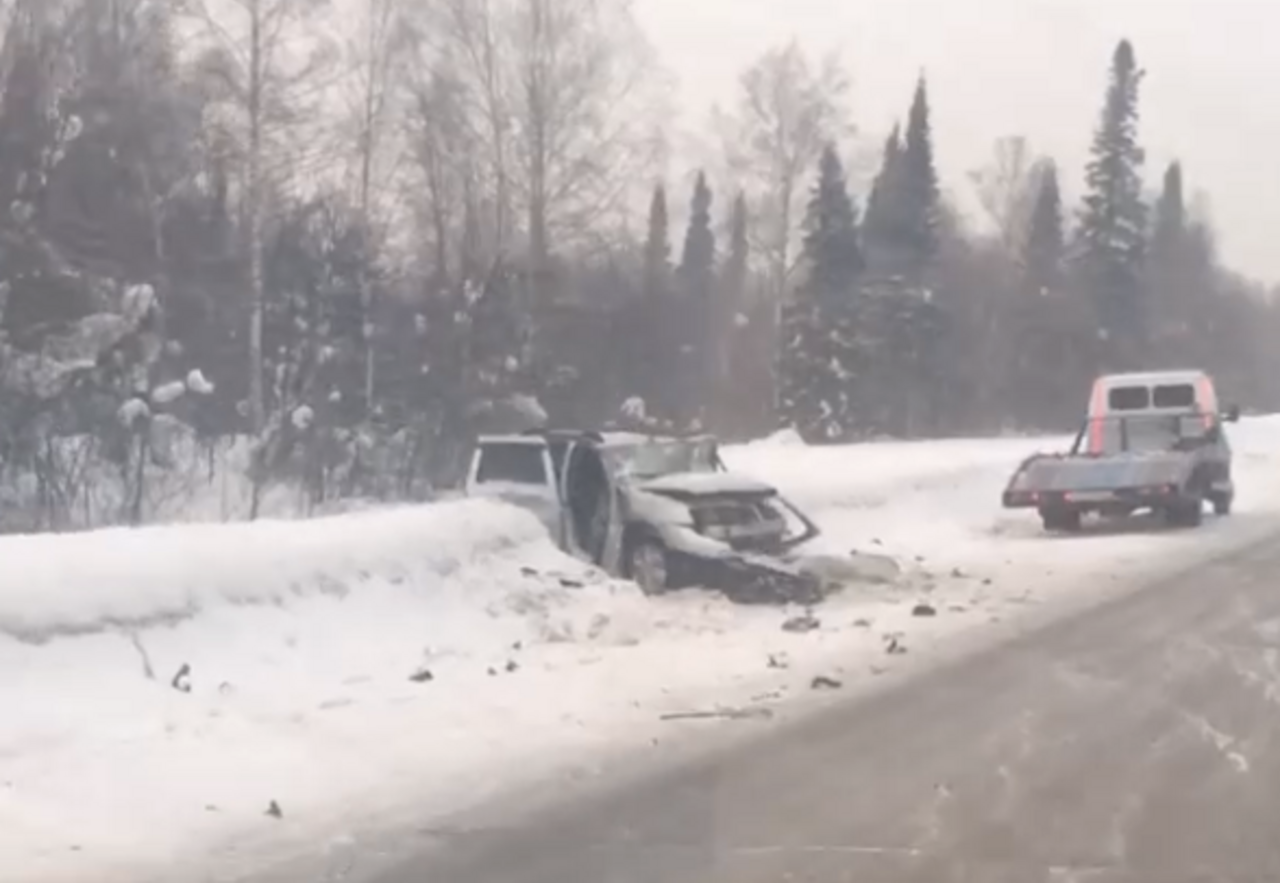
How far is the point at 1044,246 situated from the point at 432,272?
48392 mm

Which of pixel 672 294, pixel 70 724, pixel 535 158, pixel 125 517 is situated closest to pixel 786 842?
pixel 70 724

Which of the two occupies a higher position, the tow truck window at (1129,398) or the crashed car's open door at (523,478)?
the tow truck window at (1129,398)

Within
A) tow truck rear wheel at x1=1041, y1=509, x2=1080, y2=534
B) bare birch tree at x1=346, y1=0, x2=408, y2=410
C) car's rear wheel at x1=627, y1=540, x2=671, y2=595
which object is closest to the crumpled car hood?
car's rear wheel at x1=627, y1=540, x2=671, y2=595

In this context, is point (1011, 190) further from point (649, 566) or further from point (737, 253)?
point (649, 566)

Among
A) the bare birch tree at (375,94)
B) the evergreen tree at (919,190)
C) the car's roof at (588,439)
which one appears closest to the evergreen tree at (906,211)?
the evergreen tree at (919,190)

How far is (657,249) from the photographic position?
67.1 metres

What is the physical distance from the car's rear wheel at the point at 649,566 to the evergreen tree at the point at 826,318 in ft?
149

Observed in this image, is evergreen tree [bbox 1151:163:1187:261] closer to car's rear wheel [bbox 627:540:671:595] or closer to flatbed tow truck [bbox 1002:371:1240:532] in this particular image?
flatbed tow truck [bbox 1002:371:1240:532]

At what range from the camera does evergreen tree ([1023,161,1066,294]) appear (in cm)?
8219

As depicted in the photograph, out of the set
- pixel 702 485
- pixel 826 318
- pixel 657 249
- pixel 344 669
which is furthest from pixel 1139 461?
pixel 657 249

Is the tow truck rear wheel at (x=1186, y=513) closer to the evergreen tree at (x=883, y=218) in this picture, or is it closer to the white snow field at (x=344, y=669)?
the white snow field at (x=344, y=669)

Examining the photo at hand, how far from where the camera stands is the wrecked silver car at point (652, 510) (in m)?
15.9

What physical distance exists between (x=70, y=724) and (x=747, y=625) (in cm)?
632

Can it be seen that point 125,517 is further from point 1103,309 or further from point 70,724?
point 1103,309
